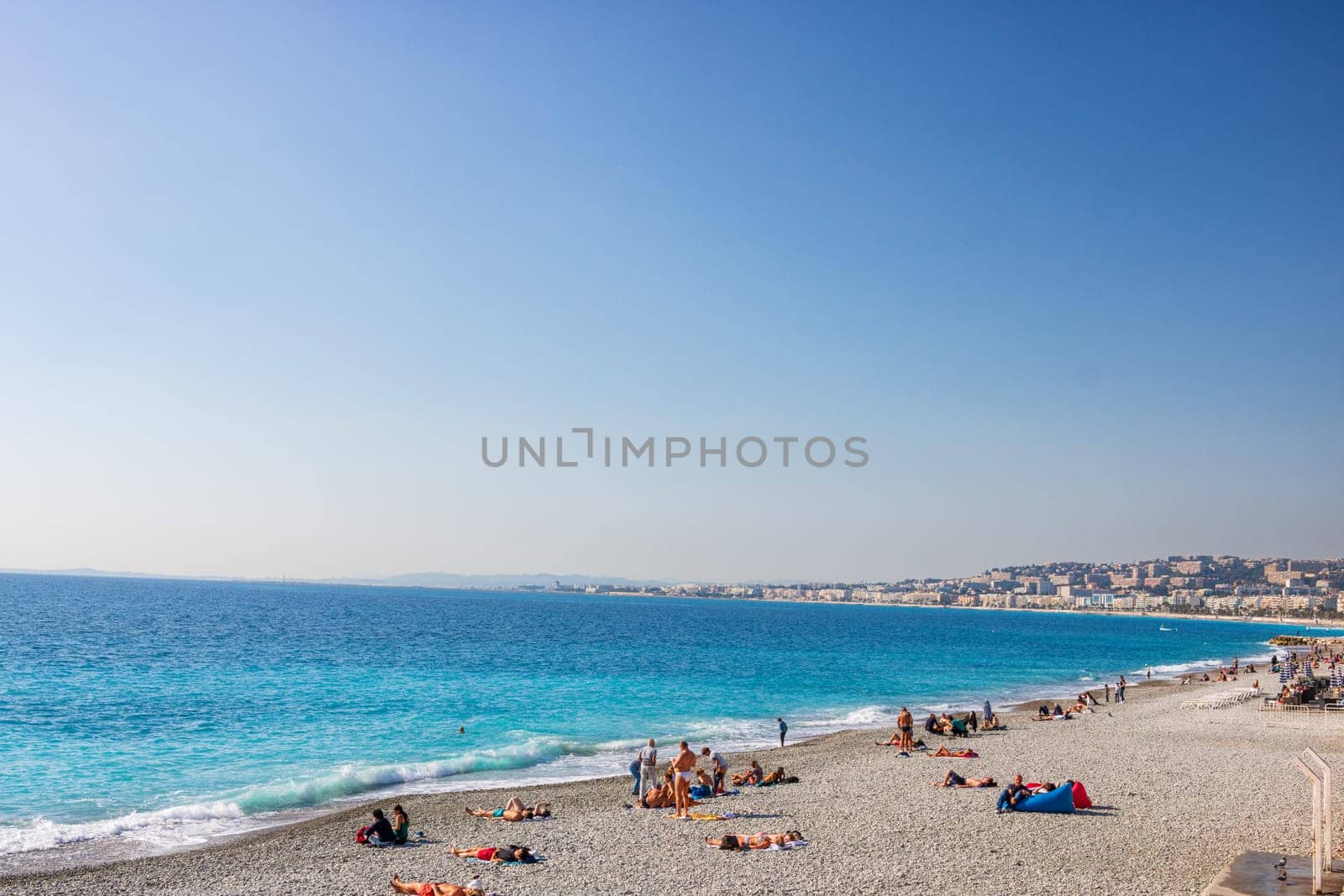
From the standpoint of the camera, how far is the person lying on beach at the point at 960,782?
822 inches

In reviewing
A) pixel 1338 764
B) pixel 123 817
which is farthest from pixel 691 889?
pixel 1338 764

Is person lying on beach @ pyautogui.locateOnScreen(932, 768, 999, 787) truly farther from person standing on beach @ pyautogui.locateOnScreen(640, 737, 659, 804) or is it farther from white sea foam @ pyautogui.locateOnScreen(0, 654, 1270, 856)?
white sea foam @ pyautogui.locateOnScreen(0, 654, 1270, 856)

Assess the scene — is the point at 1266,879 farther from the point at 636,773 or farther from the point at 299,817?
the point at 299,817

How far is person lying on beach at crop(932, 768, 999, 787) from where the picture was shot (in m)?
20.9

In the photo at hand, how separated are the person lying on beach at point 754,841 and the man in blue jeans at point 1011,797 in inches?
205

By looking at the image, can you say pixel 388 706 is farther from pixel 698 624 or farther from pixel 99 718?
pixel 698 624

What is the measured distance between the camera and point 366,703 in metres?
38.2

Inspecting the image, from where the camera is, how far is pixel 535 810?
18.5 m

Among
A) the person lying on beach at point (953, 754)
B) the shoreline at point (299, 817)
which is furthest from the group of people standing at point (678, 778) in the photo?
the person lying on beach at point (953, 754)

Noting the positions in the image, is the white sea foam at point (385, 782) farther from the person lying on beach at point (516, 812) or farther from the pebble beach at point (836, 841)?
the person lying on beach at point (516, 812)

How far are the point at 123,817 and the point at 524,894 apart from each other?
39.0 ft

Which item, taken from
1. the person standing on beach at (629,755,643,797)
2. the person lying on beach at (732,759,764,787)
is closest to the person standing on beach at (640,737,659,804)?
the person standing on beach at (629,755,643,797)

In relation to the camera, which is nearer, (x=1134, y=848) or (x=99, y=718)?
(x=1134, y=848)

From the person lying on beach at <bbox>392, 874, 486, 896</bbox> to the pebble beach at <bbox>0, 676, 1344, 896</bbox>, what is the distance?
1.11ft
